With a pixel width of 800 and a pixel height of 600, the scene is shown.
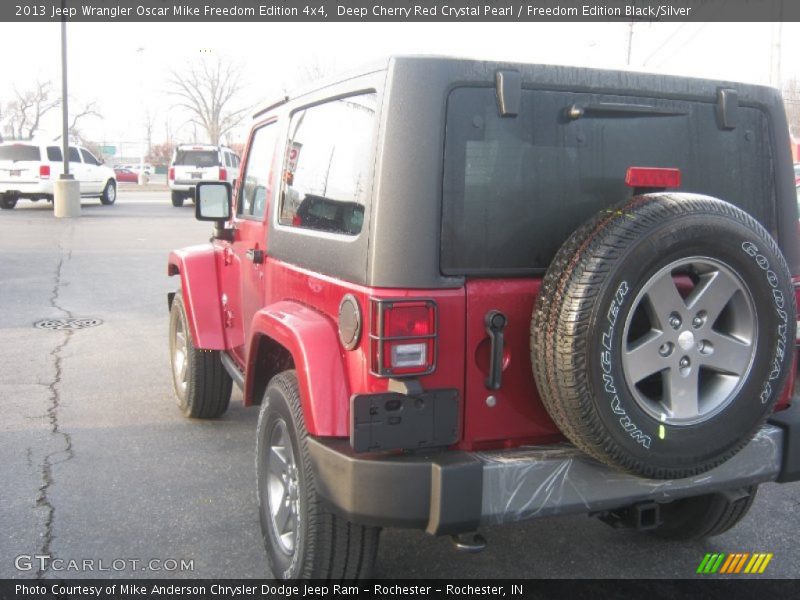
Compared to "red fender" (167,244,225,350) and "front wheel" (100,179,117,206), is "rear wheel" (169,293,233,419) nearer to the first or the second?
"red fender" (167,244,225,350)

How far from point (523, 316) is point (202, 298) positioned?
8.57 ft

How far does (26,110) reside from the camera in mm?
86688

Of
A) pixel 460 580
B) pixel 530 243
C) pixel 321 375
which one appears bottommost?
pixel 460 580

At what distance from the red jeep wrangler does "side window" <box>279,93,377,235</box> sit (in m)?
0.02

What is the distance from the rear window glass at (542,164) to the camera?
261 centimetres

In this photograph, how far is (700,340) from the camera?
258 cm

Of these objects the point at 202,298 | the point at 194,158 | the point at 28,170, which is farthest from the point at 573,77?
the point at 194,158

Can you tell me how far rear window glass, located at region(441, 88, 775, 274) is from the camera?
261 centimetres

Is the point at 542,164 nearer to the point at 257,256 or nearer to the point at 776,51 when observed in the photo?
the point at 257,256

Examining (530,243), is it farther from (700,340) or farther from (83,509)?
(83,509)

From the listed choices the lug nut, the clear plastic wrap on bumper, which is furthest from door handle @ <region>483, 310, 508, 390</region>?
the lug nut

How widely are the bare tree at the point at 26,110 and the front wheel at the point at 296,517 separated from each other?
9042cm

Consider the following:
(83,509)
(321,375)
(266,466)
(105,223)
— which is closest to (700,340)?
(321,375)

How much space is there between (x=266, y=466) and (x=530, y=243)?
4.68 feet
